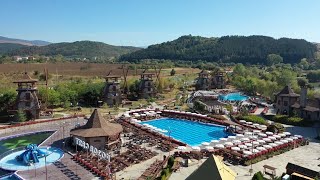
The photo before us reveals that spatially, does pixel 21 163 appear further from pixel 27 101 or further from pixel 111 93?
pixel 111 93

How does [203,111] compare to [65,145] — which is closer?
[65,145]

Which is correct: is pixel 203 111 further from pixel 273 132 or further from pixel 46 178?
pixel 46 178

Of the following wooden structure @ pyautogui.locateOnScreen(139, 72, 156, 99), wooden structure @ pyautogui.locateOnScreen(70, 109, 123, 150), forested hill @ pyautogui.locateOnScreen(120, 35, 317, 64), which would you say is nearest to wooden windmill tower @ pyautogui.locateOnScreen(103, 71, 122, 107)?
wooden structure @ pyautogui.locateOnScreen(139, 72, 156, 99)

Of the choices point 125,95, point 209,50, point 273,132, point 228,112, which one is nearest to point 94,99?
point 125,95

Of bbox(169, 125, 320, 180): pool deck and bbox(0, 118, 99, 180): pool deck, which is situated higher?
bbox(169, 125, 320, 180): pool deck

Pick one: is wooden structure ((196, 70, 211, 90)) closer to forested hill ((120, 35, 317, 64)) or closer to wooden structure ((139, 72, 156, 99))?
wooden structure ((139, 72, 156, 99))

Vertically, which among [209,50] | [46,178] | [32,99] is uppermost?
[209,50]
